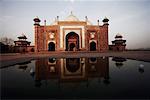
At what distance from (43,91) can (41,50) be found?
879 inches

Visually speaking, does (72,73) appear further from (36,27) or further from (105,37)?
(105,37)

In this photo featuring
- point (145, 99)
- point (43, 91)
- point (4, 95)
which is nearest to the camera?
point (145, 99)

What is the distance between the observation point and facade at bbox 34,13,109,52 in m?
25.2

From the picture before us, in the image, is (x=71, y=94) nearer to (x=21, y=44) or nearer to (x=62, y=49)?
(x=62, y=49)

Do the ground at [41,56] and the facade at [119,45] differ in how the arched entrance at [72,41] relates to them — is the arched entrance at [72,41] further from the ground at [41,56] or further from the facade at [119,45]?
the ground at [41,56]

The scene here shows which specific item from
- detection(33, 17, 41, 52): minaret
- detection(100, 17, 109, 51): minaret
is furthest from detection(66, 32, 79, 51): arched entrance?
detection(33, 17, 41, 52): minaret

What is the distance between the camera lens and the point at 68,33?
26.4 metres

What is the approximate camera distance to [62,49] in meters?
25.2

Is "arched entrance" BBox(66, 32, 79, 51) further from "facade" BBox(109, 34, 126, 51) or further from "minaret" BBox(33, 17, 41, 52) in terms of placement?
"facade" BBox(109, 34, 126, 51)

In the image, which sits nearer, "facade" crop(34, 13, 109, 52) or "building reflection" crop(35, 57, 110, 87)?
"building reflection" crop(35, 57, 110, 87)

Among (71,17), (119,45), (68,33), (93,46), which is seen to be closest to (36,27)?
(68,33)

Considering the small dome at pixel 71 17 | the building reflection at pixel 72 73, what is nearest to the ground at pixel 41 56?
the building reflection at pixel 72 73

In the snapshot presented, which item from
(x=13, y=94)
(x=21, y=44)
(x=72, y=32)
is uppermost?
(x=72, y=32)

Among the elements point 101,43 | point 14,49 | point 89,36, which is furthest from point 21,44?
point 101,43
